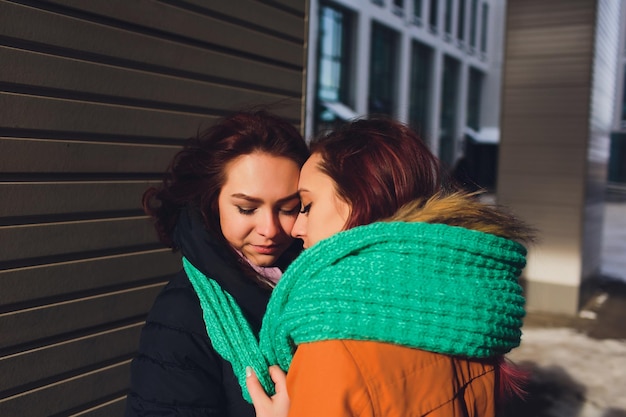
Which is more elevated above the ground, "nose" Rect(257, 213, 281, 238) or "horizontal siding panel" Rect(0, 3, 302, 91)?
"horizontal siding panel" Rect(0, 3, 302, 91)

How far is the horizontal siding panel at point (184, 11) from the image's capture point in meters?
2.57

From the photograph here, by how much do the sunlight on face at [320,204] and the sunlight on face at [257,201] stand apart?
0.34 m

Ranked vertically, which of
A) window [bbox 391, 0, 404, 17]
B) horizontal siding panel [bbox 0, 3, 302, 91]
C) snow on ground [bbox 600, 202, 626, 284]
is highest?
window [bbox 391, 0, 404, 17]

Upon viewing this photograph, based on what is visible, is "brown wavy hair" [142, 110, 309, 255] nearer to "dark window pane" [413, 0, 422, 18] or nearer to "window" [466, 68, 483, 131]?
"dark window pane" [413, 0, 422, 18]

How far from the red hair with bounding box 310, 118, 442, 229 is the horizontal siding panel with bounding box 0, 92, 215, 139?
53.2 inches

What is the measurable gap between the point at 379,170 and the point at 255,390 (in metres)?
0.64

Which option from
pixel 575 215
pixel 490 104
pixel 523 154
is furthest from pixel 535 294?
pixel 490 104

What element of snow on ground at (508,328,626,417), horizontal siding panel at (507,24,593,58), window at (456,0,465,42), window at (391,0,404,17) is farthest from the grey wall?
window at (456,0,465,42)

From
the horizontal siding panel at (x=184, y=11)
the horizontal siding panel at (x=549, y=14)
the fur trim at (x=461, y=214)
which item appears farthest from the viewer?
the horizontal siding panel at (x=549, y=14)

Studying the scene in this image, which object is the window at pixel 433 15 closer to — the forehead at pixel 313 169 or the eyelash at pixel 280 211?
the eyelash at pixel 280 211

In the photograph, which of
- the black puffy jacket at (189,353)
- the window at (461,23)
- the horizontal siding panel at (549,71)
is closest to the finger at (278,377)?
the black puffy jacket at (189,353)

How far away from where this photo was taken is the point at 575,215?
7.38 metres

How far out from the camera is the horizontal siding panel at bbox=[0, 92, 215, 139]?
2.27m

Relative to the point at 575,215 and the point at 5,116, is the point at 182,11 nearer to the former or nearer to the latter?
the point at 5,116
